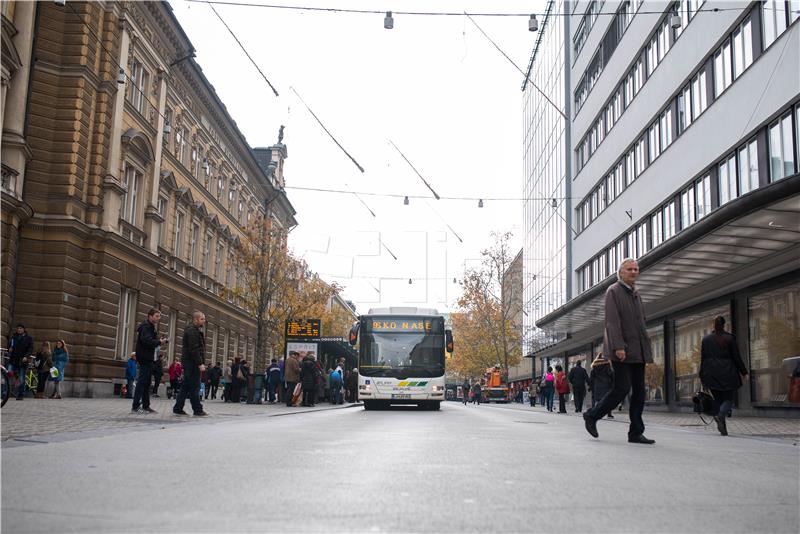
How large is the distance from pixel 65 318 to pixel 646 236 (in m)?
21.6

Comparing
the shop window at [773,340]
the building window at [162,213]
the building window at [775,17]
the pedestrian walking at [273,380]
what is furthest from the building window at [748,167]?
the building window at [162,213]

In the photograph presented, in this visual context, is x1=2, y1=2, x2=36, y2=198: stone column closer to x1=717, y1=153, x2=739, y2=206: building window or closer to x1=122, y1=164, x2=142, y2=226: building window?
x1=122, y1=164, x2=142, y2=226: building window

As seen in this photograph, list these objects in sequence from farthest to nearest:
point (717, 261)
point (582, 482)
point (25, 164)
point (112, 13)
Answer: point (112, 13), point (25, 164), point (717, 261), point (582, 482)

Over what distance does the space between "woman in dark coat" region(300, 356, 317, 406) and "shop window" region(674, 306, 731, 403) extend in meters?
12.1

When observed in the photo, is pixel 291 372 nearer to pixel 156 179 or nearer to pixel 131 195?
pixel 131 195

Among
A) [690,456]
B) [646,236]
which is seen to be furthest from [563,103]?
[690,456]

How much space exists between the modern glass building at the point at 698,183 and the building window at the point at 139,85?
16.2m

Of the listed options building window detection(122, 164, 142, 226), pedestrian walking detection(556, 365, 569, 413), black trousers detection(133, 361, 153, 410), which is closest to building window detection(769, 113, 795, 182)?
pedestrian walking detection(556, 365, 569, 413)

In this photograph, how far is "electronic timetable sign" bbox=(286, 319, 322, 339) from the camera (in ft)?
109

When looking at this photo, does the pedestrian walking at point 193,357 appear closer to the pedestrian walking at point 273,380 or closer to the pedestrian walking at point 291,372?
the pedestrian walking at point 291,372

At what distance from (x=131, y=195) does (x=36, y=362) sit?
1060cm

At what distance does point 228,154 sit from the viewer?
47312 mm

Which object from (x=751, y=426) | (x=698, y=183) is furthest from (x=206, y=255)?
(x=751, y=426)

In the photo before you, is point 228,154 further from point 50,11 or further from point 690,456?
point 690,456
